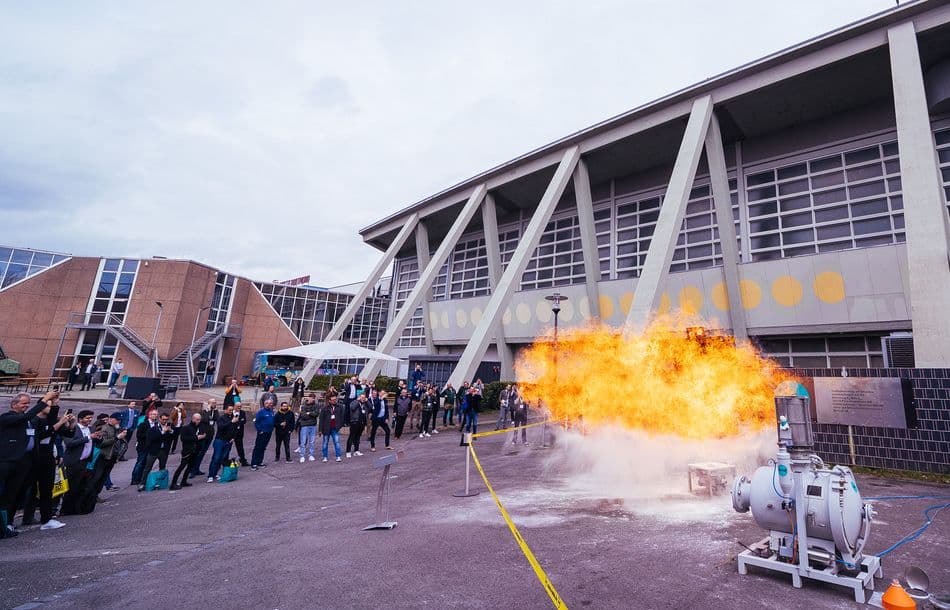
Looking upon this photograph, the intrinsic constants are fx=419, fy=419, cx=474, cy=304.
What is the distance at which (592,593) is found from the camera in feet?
13.4

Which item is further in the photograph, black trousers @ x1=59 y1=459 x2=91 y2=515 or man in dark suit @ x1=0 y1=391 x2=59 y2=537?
black trousers @ x1=59 y1=459 x2=91 y2=515

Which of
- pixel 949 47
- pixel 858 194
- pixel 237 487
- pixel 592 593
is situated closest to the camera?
pixel 592 593

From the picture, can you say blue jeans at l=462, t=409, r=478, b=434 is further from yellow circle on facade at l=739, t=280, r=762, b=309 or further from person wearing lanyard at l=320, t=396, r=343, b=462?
yellow circle on facade at l=739, t=280, r=762, b=309

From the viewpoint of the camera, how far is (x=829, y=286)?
1630 cm

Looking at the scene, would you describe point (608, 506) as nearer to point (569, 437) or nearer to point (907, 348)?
point (569, 437)

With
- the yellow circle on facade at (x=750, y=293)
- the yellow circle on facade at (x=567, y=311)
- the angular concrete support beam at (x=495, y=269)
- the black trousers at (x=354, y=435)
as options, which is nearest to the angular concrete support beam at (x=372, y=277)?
the angular concrete support beam at (x=495, y=269)

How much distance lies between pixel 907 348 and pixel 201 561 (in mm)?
17131

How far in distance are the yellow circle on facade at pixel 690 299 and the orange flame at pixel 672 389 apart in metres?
5.97

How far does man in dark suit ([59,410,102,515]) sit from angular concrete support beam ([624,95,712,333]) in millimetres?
14562

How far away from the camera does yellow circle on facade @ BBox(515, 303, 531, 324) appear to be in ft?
84.1

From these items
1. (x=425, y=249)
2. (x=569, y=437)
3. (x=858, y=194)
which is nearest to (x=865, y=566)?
(x=569, y=437)

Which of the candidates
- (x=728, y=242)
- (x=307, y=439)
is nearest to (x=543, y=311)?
(x=728, y=242)

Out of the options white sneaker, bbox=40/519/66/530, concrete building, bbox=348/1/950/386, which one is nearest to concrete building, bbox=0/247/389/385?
concrete building, bbox=348/1/950/386

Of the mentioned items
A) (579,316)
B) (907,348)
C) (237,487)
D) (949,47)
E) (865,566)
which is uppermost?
(949,47)
